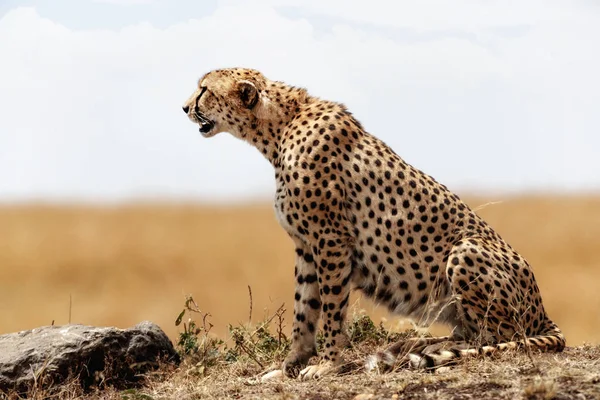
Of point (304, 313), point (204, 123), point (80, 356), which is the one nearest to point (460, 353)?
point (304, 313)

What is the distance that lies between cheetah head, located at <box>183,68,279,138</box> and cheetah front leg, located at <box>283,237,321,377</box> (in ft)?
2.63

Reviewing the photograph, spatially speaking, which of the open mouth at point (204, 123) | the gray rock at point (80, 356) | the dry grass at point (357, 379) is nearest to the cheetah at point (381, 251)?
the dry grass at point (357, 379)

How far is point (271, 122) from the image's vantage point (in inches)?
225

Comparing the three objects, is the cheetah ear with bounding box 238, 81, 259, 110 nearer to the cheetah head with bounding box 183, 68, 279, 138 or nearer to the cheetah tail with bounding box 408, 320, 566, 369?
the cheetah head with bounding box 183, 68, 279, 138

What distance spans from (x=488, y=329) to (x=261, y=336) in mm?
1679

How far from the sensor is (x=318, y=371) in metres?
5.21

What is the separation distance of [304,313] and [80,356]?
1.38m

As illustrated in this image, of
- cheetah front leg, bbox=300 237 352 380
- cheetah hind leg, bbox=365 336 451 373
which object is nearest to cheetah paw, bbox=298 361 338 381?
cheetah front leg, bbox=300 237 352 380

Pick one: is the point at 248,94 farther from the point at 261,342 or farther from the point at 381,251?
the point at 261,342

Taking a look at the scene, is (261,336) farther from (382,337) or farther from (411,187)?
(411,187)

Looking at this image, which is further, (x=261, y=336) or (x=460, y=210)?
(x=261, y=336)

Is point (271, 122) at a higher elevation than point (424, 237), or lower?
higher

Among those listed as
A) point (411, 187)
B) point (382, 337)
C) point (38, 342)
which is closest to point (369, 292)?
point (411, 187)

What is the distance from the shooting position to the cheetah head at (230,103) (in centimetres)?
571
